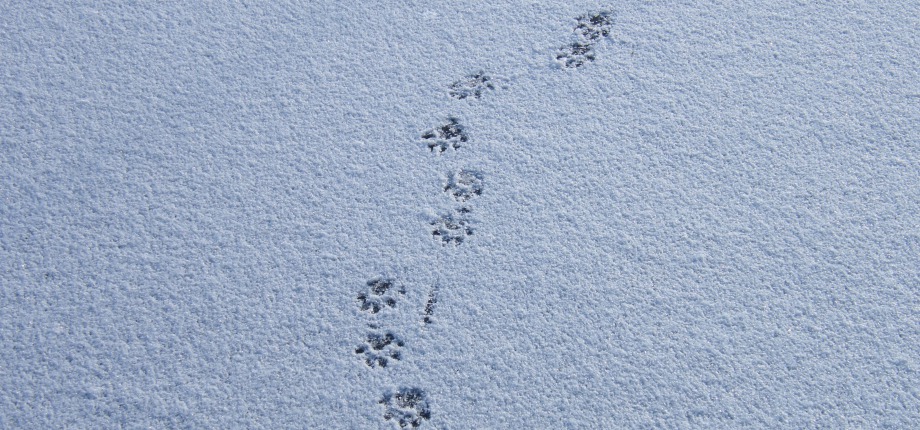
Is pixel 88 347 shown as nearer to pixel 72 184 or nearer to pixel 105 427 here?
pixel 105 427

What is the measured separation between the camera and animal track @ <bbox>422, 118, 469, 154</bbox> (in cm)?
147

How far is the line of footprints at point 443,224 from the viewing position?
1177 millimetres

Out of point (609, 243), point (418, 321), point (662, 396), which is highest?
point (609, 243)

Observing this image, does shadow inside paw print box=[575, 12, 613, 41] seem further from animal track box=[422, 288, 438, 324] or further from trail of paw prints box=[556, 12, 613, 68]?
animal track box=[422, 288, 438, 324]

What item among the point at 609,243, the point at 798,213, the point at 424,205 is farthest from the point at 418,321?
the point at 798,213

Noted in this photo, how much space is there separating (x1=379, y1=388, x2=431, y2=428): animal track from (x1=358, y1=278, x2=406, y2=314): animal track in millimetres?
159

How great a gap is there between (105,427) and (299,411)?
307mm

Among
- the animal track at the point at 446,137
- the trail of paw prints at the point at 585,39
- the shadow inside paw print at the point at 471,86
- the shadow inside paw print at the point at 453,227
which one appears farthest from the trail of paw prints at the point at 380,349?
the trail of paw prints at the point at 585,39

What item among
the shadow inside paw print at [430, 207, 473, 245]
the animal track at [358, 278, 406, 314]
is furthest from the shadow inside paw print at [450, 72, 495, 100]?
the animal track at [358, 278, 406, 314]

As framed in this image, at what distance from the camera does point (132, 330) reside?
125 cm

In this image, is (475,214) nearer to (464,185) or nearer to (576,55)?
(464,185)

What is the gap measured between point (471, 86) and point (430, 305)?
53cm

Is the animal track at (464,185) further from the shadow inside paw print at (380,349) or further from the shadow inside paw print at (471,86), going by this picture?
the shadow inside paw print at (380,349)

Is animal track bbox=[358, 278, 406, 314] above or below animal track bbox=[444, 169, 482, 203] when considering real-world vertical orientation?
below
